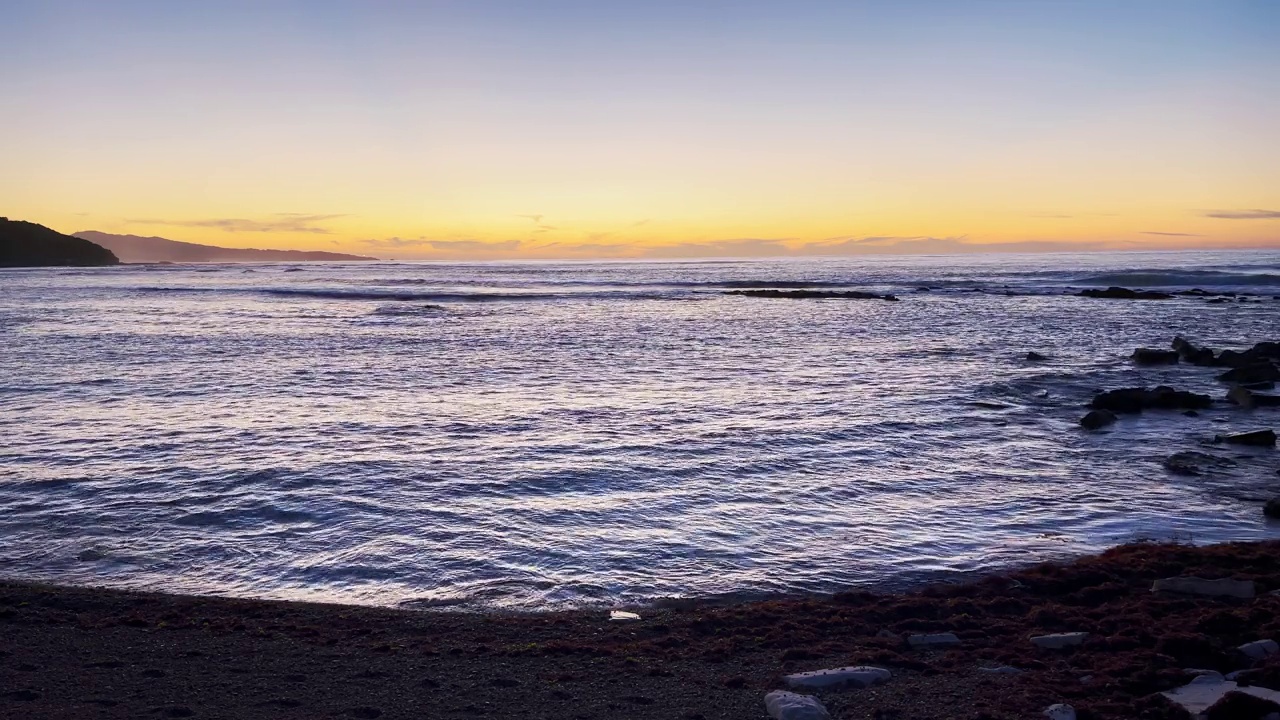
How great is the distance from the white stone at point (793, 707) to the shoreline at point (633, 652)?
112mm

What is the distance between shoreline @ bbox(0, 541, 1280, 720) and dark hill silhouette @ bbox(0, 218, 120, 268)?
492 ft

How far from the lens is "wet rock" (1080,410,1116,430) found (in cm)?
1508

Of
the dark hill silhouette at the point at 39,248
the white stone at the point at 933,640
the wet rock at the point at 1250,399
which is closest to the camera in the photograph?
the white stone at the point at 933,640

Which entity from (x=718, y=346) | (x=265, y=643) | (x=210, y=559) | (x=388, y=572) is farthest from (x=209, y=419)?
(x=718, y=346)

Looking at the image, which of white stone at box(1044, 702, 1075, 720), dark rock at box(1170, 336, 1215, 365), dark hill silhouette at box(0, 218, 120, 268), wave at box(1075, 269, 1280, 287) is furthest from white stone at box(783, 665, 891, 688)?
dark hill silhouette at box(0, 218, 120, 268)

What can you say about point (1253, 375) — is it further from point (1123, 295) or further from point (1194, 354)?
point (1123, 295)

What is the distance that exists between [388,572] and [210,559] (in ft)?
6.06

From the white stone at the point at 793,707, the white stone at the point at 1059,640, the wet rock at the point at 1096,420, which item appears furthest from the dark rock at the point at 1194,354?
the white stone at the point at 793,707

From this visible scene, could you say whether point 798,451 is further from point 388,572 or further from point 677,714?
point 677,714

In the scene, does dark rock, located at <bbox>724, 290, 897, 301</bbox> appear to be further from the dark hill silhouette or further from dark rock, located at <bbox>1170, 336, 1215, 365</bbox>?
the dark hill silhouette

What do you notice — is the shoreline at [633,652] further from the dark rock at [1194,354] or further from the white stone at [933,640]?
the dark rock at [1194,354]

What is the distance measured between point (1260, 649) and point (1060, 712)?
1871 mm

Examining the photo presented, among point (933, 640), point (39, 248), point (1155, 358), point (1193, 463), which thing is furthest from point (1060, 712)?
point (39, 248)

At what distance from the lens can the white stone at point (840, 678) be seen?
5520 millimetres
